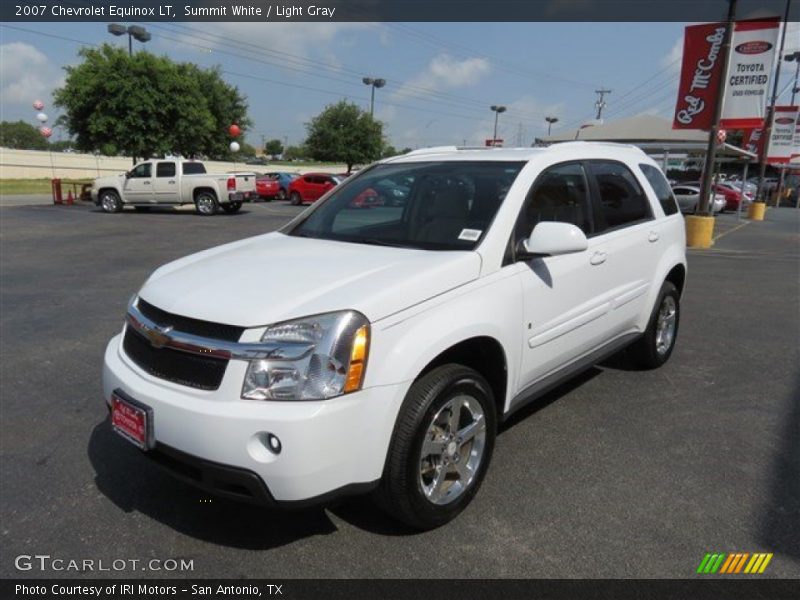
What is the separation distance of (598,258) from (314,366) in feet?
7.26

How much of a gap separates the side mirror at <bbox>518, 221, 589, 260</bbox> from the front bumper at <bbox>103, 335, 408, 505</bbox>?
43.7 inches

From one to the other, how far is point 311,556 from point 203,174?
2097 cm

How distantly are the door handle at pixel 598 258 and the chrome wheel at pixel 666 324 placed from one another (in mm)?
1266

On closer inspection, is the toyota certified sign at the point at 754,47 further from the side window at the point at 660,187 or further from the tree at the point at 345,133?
the tree at the point at 345,133

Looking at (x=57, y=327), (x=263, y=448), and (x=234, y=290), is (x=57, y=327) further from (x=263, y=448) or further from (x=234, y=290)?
(x=263, y=448)

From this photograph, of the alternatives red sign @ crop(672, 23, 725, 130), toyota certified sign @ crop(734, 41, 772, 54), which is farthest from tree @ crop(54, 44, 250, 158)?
toyota certified sign @ crop(734, 41, 772, 54)

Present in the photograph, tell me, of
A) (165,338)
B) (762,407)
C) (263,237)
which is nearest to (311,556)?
(165,338)

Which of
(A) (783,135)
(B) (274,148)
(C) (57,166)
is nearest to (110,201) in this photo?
(A) (783,135)

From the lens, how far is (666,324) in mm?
5027

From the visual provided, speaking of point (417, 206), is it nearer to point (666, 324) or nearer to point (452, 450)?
point (452, 450)

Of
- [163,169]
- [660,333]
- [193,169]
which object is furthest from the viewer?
[193,169]

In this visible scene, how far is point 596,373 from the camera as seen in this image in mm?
4891
